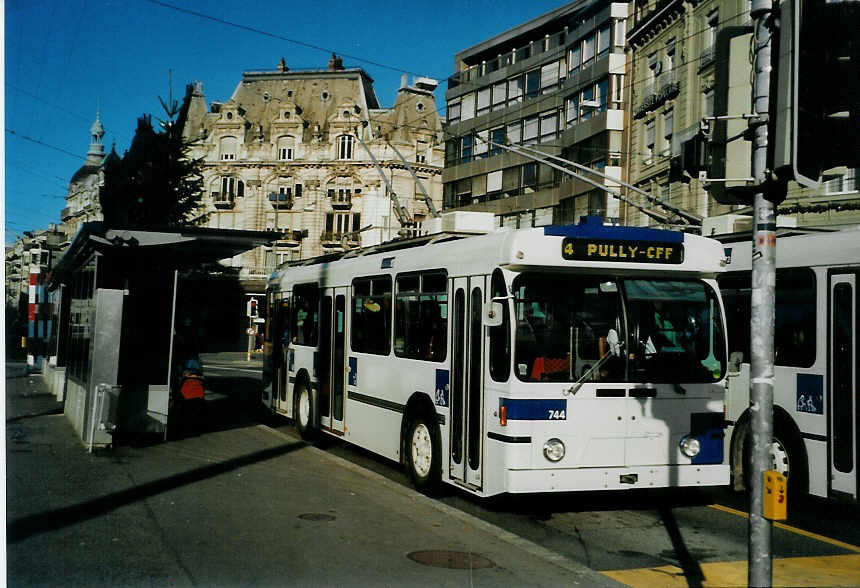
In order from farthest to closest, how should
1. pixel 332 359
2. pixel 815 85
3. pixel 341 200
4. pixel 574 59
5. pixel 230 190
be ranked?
pixel 341 200
pixel 230 190
pixel 574 59
pixel 332 359
pixel 815 85

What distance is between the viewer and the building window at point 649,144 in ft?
124

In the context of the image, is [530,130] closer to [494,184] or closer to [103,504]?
[494,184]

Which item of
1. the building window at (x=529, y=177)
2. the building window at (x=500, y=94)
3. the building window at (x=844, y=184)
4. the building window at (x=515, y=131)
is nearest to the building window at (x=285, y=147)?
the building window at (x=500, y=94)

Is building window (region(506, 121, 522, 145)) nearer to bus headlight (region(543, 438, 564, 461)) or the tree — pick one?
the tree

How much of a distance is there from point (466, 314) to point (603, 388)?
1.68 m

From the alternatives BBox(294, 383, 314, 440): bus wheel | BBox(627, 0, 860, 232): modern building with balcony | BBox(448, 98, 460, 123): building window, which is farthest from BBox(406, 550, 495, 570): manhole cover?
BBox(448, 98, 460, 123): building window

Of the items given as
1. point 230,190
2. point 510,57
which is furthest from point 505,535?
point 230,190

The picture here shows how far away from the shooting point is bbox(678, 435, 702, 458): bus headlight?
364 inches

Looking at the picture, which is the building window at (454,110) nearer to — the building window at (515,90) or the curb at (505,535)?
the building window at (515,90)

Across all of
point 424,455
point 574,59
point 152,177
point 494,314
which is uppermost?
point 574,59

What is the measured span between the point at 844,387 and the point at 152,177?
71.9 ft

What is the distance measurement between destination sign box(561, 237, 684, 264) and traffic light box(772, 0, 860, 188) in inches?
137

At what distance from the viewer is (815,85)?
5480 millimetres

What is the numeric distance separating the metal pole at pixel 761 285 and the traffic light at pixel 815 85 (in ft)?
0.81
